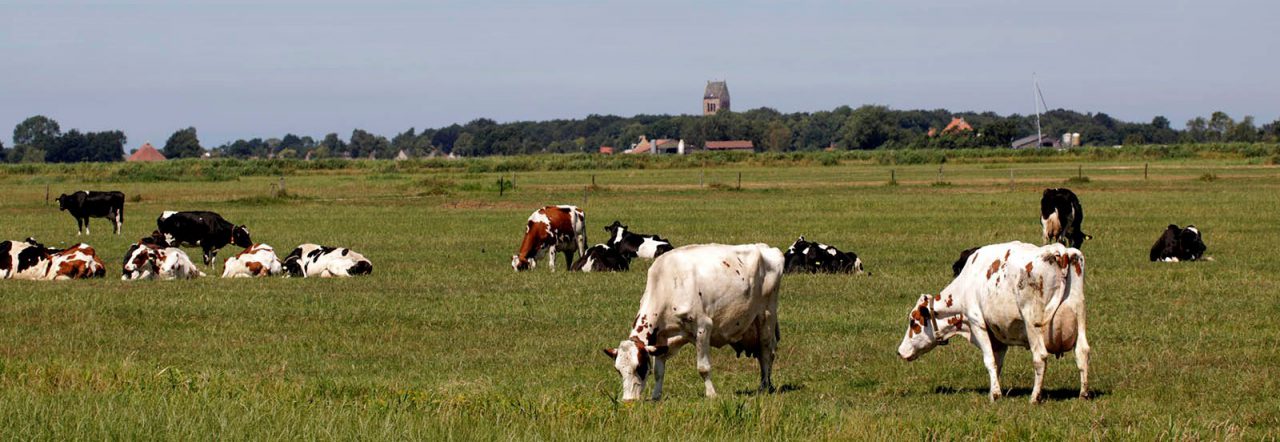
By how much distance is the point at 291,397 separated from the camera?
11.3m

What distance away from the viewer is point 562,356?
15133mm

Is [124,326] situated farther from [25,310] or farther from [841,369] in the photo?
[841,369]

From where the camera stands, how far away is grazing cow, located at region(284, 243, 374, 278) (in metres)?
25.0

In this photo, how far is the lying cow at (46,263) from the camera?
24594 millimetres

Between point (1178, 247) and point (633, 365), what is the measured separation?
17.9 m

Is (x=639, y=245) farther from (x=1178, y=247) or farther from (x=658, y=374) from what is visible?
(x=658, y=374)

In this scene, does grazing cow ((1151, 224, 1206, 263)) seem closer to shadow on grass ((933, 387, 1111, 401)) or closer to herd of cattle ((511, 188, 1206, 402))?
shadow on grass ((933, 387, 1111, 401))

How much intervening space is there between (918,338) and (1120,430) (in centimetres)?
322

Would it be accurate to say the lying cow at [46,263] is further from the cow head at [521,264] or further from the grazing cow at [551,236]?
the grazing cow at [551,236]

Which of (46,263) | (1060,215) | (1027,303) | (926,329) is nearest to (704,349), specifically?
(926,329)

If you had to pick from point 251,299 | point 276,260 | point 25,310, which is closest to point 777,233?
point 276,260

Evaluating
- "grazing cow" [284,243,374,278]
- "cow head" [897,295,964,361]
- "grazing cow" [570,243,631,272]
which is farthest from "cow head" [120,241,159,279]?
"cow head" [897,295,964,361]

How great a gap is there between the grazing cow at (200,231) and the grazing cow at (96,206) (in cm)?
1045

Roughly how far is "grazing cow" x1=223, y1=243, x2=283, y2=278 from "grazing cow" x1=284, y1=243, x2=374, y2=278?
0.34 meters
